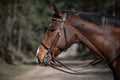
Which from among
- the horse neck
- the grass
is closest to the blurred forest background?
the grass

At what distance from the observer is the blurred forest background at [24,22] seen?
34.1m

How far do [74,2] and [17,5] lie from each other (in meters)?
19.7

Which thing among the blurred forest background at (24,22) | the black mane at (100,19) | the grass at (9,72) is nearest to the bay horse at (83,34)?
the black mane at (100,19)

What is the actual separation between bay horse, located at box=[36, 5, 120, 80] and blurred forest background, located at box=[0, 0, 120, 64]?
2586 centimetres

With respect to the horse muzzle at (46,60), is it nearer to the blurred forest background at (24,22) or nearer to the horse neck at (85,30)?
the horse neck at (85,30)

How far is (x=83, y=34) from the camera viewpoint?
6004mm

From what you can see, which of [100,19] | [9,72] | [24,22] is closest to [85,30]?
[100,19]

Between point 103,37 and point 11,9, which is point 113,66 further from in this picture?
point 11,9

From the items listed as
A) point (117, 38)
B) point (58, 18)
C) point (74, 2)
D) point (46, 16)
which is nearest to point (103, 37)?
point (117, 38)

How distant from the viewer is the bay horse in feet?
19.4

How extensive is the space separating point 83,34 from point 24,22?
3105 cm

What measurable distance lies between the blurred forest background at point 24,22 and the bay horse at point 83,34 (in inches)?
1018

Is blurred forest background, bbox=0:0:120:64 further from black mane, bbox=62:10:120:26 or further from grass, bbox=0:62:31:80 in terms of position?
black mane, bbox=62:10:120:26

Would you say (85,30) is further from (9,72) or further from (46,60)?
(9,72)
